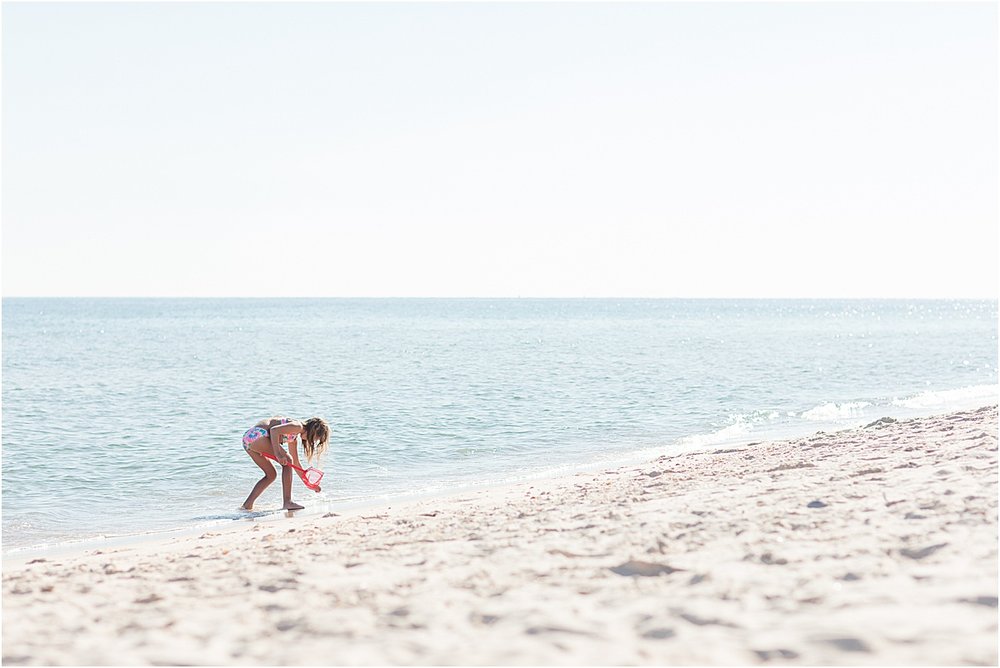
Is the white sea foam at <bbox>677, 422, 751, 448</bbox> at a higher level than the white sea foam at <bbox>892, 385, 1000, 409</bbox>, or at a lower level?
lower

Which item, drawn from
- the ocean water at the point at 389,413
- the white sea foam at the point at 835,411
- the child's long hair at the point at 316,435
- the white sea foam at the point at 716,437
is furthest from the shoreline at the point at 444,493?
the child's long hair at the point at 316,435

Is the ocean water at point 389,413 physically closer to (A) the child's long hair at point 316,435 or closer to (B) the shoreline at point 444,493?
(B) the shoreline at point 444,493

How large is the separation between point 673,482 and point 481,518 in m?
2.55

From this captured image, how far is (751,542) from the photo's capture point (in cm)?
578

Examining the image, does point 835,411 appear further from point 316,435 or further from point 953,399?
point 316,435

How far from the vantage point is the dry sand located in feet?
14.0

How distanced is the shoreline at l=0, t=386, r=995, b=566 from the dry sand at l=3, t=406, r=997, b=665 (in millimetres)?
1684

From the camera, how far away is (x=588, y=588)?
5.12m

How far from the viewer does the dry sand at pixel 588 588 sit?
427cm

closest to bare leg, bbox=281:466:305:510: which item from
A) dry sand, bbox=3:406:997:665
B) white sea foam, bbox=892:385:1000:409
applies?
dry sand, bbox=3:406:997:665

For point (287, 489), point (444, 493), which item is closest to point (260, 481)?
point (287, 489)

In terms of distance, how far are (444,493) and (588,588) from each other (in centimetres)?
706

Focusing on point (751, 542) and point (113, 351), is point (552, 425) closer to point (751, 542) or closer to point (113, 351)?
point (751, 542)

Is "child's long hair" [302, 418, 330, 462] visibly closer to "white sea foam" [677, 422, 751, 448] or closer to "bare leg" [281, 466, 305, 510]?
"bare leg" [281, 466, 305, 510]
